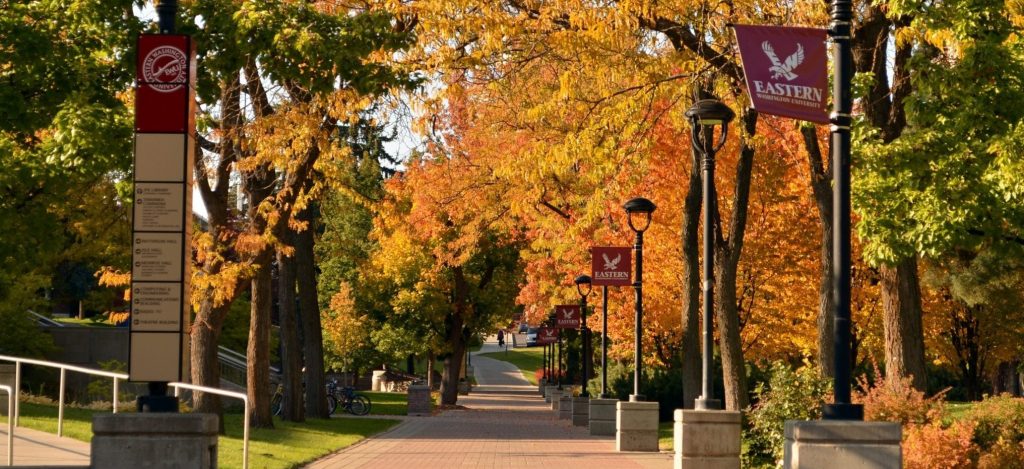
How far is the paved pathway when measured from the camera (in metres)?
16.7

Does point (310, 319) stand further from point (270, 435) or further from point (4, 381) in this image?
point (4, 381)

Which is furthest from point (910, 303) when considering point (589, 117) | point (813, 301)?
point (813, 301)

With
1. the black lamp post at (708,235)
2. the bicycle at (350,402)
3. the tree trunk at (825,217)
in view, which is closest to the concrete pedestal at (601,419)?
the tree trunk at (825,217)

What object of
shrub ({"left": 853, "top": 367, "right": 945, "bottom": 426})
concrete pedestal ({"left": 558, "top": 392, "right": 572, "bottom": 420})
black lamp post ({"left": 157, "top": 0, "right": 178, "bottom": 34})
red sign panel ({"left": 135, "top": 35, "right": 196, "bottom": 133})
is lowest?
concrete pedestal ({"left": 558, "top": 392, "right": 572, "bottom": 420})

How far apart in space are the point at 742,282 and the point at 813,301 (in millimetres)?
2128

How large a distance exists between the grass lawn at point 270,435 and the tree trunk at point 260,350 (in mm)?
500

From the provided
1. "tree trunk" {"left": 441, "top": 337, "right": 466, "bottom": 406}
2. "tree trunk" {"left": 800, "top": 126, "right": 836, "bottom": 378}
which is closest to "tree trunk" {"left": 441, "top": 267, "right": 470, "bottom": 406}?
"tree trunk" {"left": 441, "top": 337, "right": 466, "bottom": 406}

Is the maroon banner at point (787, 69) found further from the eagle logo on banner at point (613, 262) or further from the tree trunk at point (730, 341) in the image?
the eagle logo on banner at point (613, 262)

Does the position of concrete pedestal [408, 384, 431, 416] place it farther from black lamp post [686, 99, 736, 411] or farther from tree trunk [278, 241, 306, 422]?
black lamp post [686, 99, 736, 411]

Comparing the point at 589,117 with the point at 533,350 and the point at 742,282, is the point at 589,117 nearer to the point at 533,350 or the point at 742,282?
the point at 742,282

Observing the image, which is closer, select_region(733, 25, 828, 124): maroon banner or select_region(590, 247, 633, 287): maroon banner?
select_region(733, 25, 828, 124): maroon banner

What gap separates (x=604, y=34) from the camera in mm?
19094

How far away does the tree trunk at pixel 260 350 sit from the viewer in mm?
28391

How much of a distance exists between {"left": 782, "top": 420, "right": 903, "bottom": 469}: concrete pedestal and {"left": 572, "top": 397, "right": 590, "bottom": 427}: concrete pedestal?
27181mm
